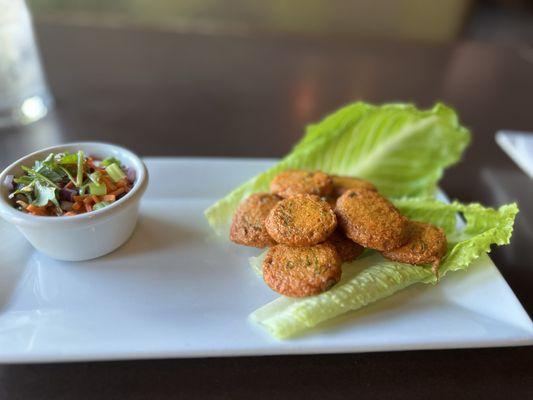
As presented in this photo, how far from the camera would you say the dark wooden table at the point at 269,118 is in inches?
55.9

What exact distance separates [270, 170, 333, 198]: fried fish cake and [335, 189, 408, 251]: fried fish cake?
A: 169mm

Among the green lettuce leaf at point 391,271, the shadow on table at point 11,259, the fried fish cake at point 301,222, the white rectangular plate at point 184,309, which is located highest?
the fried fish cake at point 301,222

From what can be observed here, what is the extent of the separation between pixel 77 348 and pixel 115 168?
2.49 ft

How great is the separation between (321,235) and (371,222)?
8.3 inches

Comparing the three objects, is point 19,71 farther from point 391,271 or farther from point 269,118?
point 391,271

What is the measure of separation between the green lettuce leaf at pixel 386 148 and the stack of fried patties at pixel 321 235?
54 centimetres

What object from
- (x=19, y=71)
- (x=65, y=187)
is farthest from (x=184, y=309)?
(x=19, y=71)

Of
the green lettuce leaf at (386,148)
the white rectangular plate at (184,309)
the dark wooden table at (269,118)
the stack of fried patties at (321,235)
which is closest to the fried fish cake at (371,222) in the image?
the stack of fried patties at (321,235)

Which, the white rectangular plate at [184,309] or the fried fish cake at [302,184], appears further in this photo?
the fried fish cake at [302,184]

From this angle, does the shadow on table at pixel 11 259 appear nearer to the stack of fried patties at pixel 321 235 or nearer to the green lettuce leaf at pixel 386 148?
the stack of fried patties at pixel 321 235

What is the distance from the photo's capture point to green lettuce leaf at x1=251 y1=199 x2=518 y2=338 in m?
1.49

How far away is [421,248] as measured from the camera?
1724mm

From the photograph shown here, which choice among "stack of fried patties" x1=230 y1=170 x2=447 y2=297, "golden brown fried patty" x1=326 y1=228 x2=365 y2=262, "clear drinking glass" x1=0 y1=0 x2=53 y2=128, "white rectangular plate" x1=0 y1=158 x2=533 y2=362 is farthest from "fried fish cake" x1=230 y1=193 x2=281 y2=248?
"clear drinking glass" x1=0 y1=0 x2=53 y2=128

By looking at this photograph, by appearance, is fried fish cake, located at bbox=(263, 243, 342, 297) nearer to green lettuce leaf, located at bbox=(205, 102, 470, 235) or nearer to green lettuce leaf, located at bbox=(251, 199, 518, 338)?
green lettuce leaf, located at bbox=(251, 199, 518, 338)
